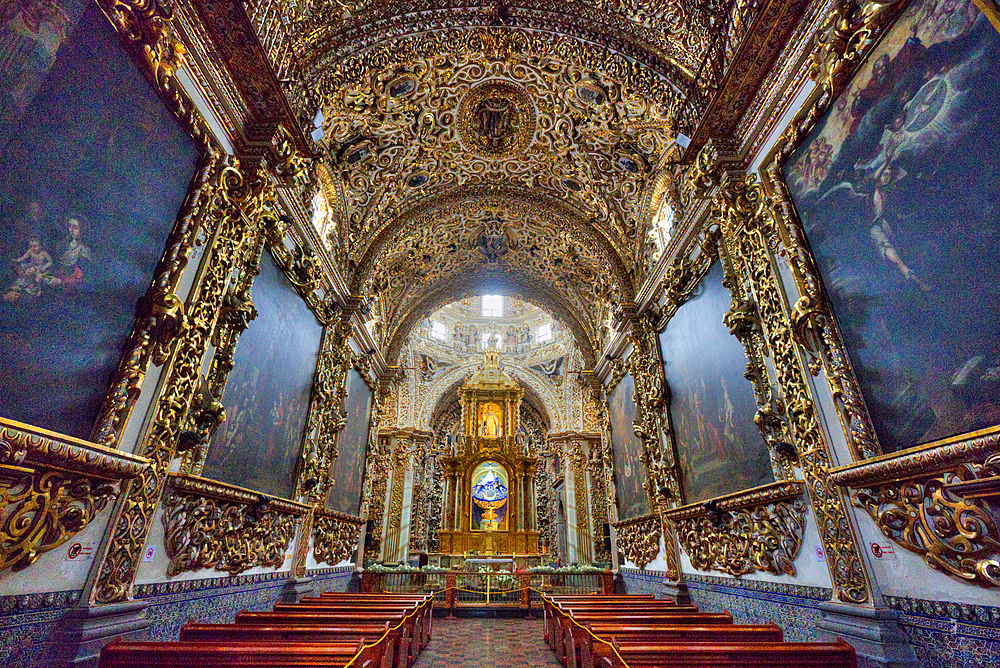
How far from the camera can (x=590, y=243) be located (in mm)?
11031

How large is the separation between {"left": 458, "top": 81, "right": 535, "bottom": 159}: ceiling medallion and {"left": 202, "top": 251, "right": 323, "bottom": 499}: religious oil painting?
4.96 meters

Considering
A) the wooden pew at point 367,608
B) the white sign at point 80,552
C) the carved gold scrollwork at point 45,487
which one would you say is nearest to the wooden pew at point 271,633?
the wooden pew at point 367,608

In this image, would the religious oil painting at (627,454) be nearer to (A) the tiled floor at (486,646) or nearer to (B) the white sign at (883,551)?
(A) the tiled floor at (486,646)

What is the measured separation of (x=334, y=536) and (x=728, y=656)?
26.5 ft

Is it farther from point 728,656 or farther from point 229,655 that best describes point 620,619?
point 229,655

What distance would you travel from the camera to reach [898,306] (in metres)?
3.62

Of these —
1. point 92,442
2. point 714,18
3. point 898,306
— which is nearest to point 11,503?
point 92,442

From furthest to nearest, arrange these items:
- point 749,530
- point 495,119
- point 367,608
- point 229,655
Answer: point 495,119 < point 367,608 < point 749,530 < point 229,655

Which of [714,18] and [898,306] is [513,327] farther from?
[898,306]

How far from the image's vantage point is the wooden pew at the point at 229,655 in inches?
122

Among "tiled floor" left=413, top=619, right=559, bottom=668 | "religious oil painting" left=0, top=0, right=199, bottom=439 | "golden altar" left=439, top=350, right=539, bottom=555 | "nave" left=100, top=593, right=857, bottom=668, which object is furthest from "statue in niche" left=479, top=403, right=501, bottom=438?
"religious oil painting" left=0, top=0, right=199, bottom=439

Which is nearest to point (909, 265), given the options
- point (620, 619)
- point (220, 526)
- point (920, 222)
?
point (920, 222)

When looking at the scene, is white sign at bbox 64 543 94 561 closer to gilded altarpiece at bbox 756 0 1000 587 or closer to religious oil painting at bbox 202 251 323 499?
religious oil painting at bbox 202 251 323 499

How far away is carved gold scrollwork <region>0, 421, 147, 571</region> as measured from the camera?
2.83 meters
